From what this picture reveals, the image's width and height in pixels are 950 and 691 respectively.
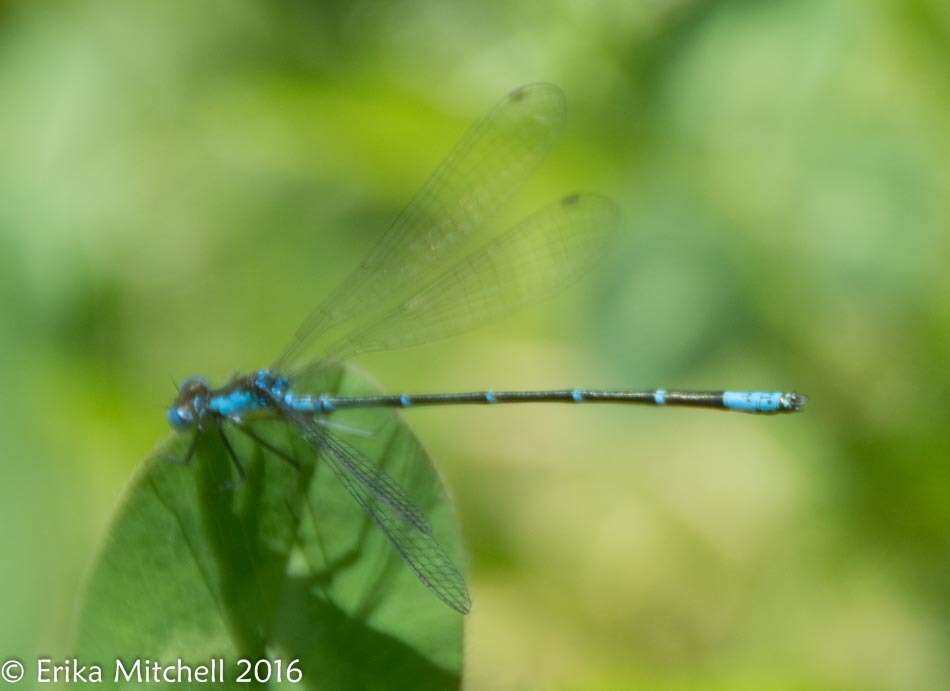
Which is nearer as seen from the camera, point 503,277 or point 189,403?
point 189,403

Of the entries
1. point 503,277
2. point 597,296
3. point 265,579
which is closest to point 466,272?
point 503,277

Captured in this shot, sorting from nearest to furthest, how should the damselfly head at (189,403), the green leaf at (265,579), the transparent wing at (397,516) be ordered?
the green leaf at (265,579), the transparent wing at (397,516), the damselfly head at (189,403)

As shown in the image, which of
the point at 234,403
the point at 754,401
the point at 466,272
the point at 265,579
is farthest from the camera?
the point at 466,272

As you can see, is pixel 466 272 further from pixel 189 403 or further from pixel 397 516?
pixel 397 516

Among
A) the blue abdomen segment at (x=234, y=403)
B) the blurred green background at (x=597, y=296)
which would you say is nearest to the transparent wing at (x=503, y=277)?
the blue abdomen segment at (x=234, y=403)

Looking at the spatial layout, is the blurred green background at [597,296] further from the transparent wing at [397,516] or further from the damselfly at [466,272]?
the transparent wing at [397,516]

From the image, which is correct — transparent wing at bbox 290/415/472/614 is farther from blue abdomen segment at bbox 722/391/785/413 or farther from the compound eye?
blue abdomen segment at bbox 722/391/785/413
